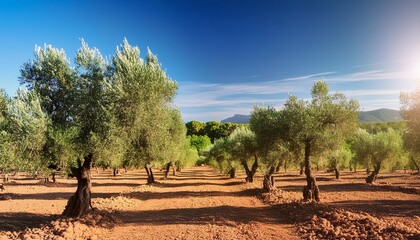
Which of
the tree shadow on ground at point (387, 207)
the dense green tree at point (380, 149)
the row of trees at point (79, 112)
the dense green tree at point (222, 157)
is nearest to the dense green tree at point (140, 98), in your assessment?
the row of trees at point (79, 112)

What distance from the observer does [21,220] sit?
2331 cm

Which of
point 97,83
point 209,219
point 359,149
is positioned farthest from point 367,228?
point 359,149

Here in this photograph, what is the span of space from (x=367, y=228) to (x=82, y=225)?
50.9ft

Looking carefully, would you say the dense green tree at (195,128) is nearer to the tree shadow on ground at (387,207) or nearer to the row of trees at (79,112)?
the tree shadow on ground at (387,207)

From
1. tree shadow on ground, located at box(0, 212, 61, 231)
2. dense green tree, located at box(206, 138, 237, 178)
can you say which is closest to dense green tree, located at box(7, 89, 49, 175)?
tree shadow on ground, located at box(0, 212, 61, 231)

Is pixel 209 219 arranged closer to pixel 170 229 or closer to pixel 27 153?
pixel 170 229

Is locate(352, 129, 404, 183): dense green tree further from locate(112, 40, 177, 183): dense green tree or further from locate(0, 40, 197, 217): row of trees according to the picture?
locate(0, 40, 197, 217): row of trees

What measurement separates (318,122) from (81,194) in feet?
64.6

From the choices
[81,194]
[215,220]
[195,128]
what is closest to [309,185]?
[215,220]

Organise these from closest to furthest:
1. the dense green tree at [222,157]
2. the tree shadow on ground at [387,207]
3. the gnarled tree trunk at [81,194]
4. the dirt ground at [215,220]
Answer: the dirt ground at [215,220] < the gnarled tree trunk at [81,194] < the tree shadow on ground at [387,207] < the dense green tree at [222,157]

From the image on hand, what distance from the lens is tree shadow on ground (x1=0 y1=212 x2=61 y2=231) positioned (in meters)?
20.8

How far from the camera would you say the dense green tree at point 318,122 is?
2762cm

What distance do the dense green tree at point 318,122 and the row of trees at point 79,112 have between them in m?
12.3

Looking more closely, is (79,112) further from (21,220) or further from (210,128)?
(210,128)
